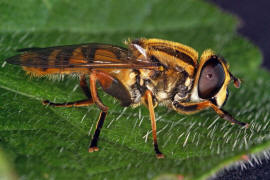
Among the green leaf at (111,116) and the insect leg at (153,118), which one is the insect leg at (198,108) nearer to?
the green leaf at (111,116)

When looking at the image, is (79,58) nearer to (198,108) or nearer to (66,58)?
(66,58)

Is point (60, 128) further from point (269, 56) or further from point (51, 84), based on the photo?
point (269, 56)

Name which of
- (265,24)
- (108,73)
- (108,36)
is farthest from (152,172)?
(265,24)

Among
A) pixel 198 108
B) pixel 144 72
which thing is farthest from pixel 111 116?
pixel 198 108

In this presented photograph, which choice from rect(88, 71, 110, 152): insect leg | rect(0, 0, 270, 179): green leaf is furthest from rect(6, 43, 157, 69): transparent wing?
rect(0, 0, 270, 179): green leaf

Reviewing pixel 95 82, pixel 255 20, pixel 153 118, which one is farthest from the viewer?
pixel 255 20

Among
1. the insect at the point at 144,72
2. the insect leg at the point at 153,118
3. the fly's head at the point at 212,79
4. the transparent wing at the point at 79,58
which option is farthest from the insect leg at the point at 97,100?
the fly's head at the point at 212,79
